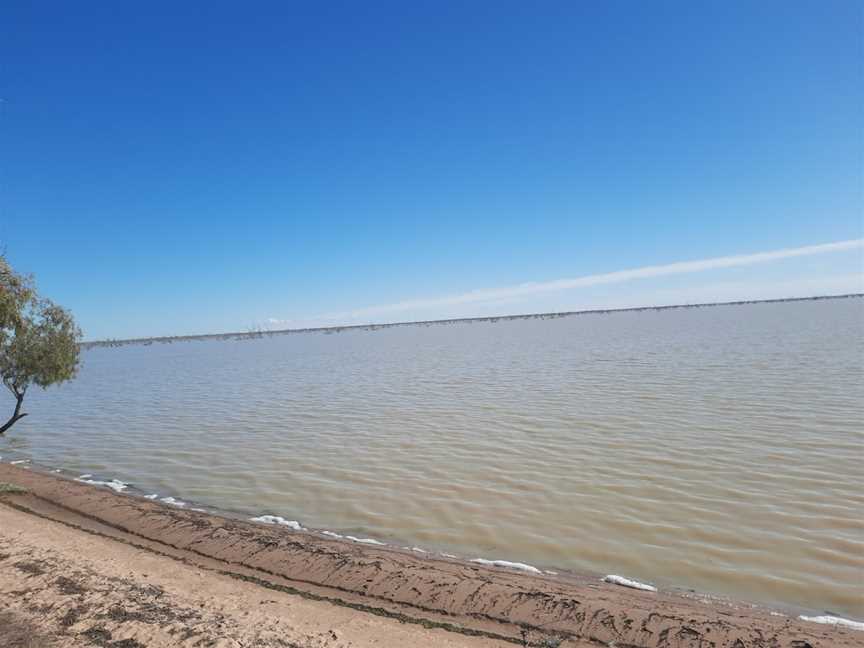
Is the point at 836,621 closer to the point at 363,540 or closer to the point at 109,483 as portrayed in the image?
the point at 363,540

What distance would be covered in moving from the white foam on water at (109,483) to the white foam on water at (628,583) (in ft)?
44.6

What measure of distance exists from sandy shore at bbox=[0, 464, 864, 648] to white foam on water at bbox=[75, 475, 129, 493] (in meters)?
4.38

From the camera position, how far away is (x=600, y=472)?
504 inches

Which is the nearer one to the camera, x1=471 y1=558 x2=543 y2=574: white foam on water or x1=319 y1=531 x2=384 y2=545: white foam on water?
x1=471 y1=558 x2=543 y2=574: white foam on water

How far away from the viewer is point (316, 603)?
724cm

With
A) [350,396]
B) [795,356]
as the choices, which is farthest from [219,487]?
[795,356]

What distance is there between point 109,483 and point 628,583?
1507 centimetres

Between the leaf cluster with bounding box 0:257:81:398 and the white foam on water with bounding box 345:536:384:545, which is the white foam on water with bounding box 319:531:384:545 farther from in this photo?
the leaf cluster with bounding box 0:257:81:398

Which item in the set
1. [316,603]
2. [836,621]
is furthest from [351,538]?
[836,621]

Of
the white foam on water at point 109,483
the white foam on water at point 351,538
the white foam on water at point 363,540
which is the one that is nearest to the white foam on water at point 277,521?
the white foam on water at point 351,538

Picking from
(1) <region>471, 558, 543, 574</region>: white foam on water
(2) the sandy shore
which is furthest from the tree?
(1) <region>471, 558, 543, 574</region>: white foam on water

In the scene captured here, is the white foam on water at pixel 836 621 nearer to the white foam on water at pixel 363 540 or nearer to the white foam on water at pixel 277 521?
the white foam on water at pixel 363 540

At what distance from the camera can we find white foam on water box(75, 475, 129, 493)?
14.2 meters

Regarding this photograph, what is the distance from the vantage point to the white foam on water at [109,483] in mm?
14188
